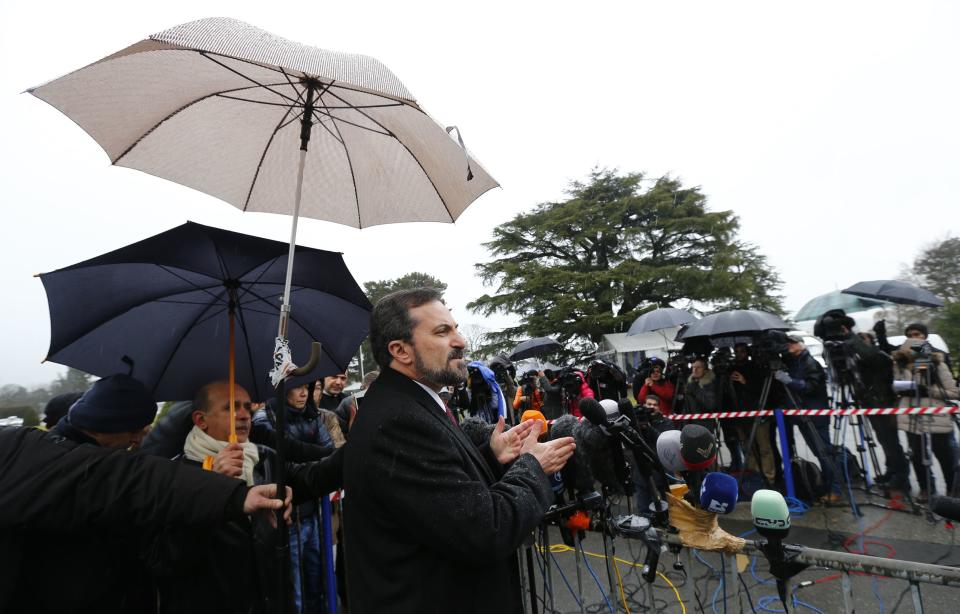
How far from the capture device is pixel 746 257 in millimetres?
30625

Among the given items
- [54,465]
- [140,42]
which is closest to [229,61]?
[140,42]

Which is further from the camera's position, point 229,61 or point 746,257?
point 746,257

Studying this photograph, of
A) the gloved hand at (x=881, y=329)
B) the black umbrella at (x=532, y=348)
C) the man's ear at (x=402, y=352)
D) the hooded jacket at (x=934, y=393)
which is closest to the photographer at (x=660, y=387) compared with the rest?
the gloved hand at (x=881, y=329)

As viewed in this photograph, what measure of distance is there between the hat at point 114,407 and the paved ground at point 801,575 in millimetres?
2299

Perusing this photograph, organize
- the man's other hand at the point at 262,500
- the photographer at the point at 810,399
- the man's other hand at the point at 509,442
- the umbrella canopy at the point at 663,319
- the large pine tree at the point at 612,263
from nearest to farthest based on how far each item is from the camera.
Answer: the man's other hand at the point at 262,500 → the man's other hand at the point at 509,442 → the photographer at the point at 810,399 → the umbrella canopy at the point at 663,319 → the large pine tree at the point at 612,263

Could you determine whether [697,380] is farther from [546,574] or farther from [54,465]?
[54,465]

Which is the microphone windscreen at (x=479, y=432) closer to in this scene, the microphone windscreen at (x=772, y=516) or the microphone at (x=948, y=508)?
the microphone windscreen at (x=772, y=516)

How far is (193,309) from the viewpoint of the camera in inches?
99.8

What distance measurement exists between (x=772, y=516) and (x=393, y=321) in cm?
150

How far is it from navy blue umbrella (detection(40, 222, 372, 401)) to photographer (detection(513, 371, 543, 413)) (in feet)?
23.4

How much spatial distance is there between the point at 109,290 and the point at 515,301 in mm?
29377

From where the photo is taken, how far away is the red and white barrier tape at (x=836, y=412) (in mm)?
4875

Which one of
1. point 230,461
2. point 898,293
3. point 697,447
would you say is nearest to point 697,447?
point 697,447

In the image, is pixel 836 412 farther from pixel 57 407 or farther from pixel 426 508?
pixel 57 407
